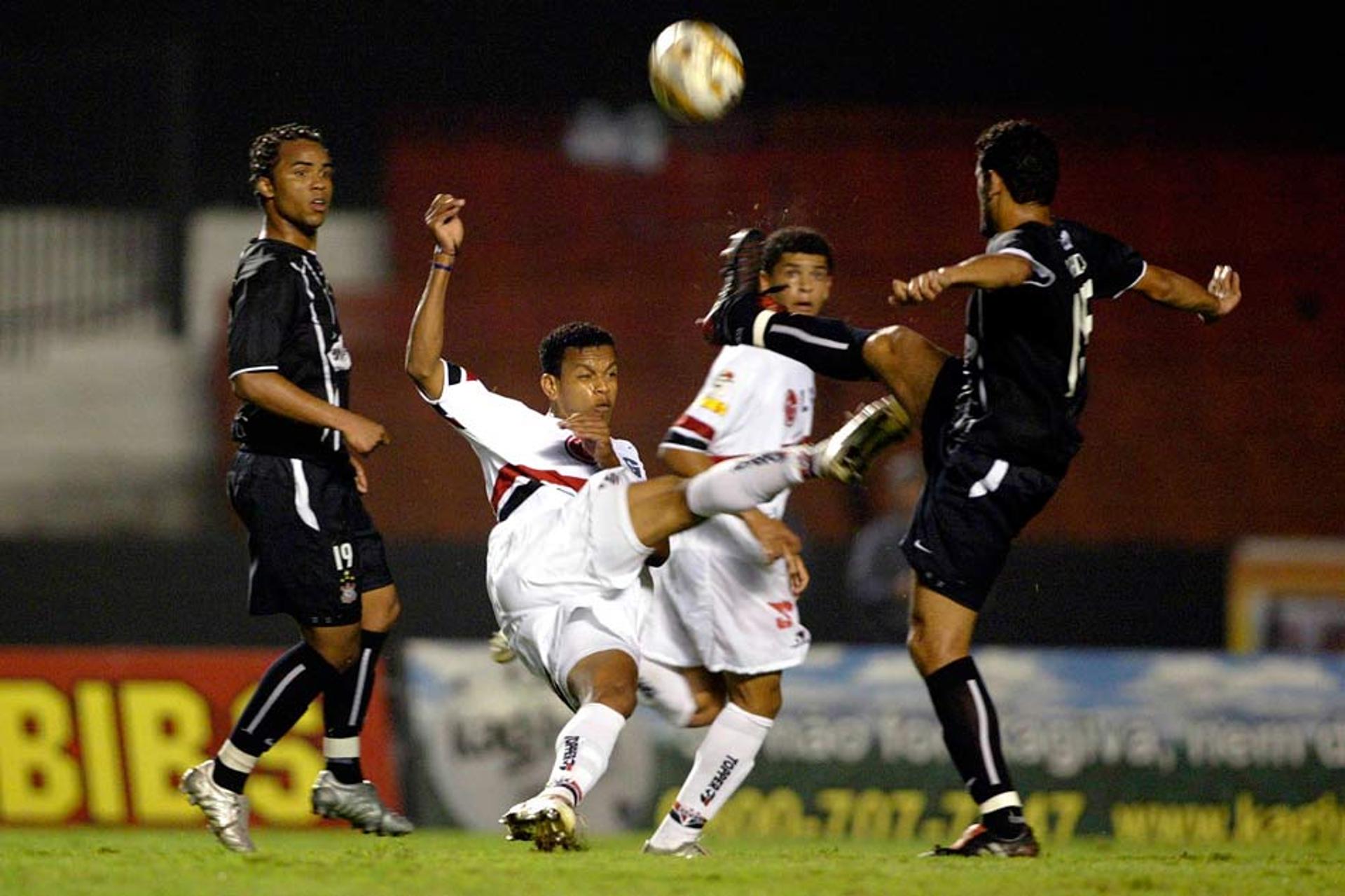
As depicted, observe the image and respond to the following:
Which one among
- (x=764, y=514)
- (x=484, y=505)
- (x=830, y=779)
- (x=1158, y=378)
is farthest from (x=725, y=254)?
(x=1158, y=378)

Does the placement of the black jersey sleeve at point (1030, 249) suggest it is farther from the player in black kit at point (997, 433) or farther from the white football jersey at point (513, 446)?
the white football jersey at point (513, 446)

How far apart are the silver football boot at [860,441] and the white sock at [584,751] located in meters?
0.89

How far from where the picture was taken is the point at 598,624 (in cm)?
536

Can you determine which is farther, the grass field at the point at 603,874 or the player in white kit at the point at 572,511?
the player in white kit at the point at 572,511

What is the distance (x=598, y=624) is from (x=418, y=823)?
14.4 feet

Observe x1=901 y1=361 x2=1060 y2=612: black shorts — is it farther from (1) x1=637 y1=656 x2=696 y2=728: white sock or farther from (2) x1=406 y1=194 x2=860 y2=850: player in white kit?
(1) x1=637 y1=656 x2=696 y2=728: white sock

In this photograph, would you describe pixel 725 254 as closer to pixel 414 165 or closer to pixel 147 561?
pixel 147 561

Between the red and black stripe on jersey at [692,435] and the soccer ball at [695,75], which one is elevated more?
the soccer ball at [695,75]

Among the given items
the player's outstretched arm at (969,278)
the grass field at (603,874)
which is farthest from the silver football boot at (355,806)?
the player's outstretched arm at (969,278)

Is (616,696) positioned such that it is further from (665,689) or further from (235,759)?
(235,759)

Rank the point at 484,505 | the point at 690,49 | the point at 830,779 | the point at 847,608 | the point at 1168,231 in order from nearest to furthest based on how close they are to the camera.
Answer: the point at 690,49, the point at 830,779, the point at 847,608, the point at 484,505, the point at 1168,231

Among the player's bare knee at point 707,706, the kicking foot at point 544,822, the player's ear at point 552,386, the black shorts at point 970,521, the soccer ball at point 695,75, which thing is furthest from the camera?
the soccer ball at point 695,75

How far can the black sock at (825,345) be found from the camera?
5551 millimetres

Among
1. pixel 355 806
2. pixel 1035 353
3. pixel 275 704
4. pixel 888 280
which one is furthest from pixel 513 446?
pixel 888 280
